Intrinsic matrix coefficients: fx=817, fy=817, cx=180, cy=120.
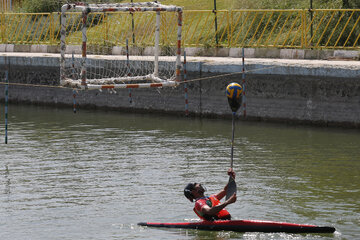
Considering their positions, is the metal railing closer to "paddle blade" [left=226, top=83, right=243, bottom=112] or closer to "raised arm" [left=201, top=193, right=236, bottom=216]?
"paddle blade" [left=226, top=83, right=243, bottom=112]

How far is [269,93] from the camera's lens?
25469mm

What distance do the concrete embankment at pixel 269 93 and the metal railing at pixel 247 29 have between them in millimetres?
3192

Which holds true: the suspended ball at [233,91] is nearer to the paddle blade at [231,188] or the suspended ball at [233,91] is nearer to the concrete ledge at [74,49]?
the paddle blade at [231,188]

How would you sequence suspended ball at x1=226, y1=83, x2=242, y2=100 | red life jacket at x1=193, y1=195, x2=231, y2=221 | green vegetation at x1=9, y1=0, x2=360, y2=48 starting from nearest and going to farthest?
red life jacket at x1=193, y1=195, x2=231, y2=221, suspended ball at x1=226, y1=83, x2=242, y2=100, green vegetation at x1=9, y1=0, x2=360, y2=48

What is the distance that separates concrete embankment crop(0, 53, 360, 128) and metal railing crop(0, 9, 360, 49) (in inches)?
126

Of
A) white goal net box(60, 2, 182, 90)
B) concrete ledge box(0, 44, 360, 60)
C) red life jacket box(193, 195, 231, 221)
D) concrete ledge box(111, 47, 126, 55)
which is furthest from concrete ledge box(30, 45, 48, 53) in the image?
red life jacket box(193, 195, 231, 221)

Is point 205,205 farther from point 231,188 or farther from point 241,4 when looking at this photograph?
point 241,4

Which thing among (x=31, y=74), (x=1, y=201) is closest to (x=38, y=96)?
(x=31, y=74)

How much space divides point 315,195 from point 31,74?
1852cm

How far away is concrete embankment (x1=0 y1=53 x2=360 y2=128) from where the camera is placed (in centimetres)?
2403

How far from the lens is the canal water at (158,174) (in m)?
13.9

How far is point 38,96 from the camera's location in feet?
104

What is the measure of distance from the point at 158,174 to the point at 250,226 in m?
5.22

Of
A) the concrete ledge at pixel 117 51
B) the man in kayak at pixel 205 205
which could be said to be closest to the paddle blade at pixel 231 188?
the man in kayak at pixel 205 205
